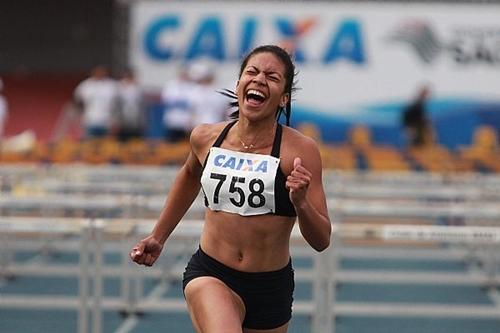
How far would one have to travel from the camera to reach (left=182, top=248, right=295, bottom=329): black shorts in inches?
188

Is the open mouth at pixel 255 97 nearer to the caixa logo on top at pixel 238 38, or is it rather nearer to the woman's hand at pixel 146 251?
the woman's hand at pixel 146 251

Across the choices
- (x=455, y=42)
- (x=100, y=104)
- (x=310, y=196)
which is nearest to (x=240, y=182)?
(x=310, y=196)

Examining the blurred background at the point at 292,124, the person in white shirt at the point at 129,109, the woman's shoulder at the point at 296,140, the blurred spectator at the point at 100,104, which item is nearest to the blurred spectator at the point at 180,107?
the blurred background at the point at 292,124

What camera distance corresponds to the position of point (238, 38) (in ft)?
66.5

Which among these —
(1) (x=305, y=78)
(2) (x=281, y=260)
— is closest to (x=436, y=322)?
(2) (x=281, y=260)

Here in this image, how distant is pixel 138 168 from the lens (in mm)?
13344

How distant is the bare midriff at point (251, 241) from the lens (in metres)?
4.75

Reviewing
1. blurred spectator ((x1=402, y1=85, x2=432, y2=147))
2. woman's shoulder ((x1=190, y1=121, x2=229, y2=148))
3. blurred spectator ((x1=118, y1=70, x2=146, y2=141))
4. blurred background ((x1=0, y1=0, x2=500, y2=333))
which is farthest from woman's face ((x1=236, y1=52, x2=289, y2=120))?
blurred spectator ((x1=402, y1=85, x2=432, y2=147))

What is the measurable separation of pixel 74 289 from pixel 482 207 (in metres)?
3.82

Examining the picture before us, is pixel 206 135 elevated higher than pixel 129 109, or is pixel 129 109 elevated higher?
pixel 206 135

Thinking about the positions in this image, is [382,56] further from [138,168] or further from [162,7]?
[138,168]

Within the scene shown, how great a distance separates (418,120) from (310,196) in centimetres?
1395

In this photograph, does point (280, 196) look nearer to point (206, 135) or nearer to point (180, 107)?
point (206, 135)

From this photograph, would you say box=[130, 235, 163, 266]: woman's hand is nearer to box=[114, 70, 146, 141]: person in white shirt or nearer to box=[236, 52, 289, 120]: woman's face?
box=[236, 52, 289, 120]: woman's face
